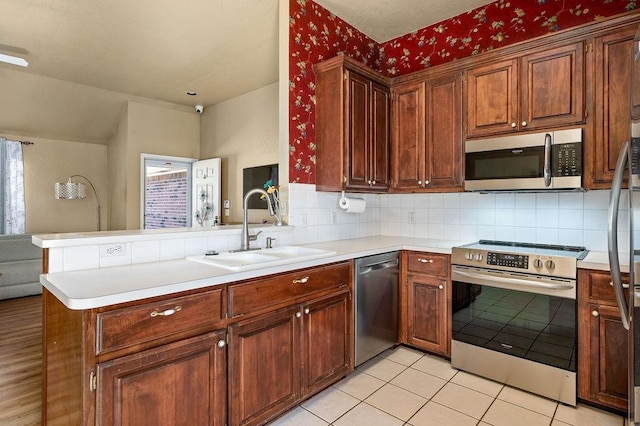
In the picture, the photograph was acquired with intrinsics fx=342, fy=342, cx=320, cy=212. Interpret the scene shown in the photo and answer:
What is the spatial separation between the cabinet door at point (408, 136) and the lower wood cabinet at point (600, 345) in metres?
Result: 1.42

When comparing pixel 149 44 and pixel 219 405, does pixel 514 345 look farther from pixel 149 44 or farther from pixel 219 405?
pixel 149 44

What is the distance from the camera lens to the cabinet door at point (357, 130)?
2.76 metres

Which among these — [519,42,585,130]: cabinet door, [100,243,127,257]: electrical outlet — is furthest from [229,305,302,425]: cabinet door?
[519,42,585,130]: cabinet door

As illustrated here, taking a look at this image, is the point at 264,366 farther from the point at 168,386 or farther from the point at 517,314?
the point at 517,314

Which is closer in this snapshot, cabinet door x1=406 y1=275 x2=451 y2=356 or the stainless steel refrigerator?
the stainless steel refrigerator

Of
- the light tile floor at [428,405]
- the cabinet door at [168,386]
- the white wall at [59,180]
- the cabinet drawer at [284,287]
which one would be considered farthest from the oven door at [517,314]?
the white wall at [59,180]

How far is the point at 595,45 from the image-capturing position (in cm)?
220

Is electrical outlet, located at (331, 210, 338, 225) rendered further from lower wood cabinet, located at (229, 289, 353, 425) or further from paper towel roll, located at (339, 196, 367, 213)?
lower wood cabinet, located at (229, 289, 353, 425)

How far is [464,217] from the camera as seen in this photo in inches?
122

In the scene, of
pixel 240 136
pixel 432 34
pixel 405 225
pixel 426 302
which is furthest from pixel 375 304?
pixel 240 136

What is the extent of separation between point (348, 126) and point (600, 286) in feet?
6.40

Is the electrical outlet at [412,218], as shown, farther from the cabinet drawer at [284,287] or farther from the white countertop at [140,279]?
the white countertop at [140,279]

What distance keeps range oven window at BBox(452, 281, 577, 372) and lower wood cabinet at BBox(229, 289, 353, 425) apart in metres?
0.85

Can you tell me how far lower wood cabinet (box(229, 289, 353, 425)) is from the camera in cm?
170
